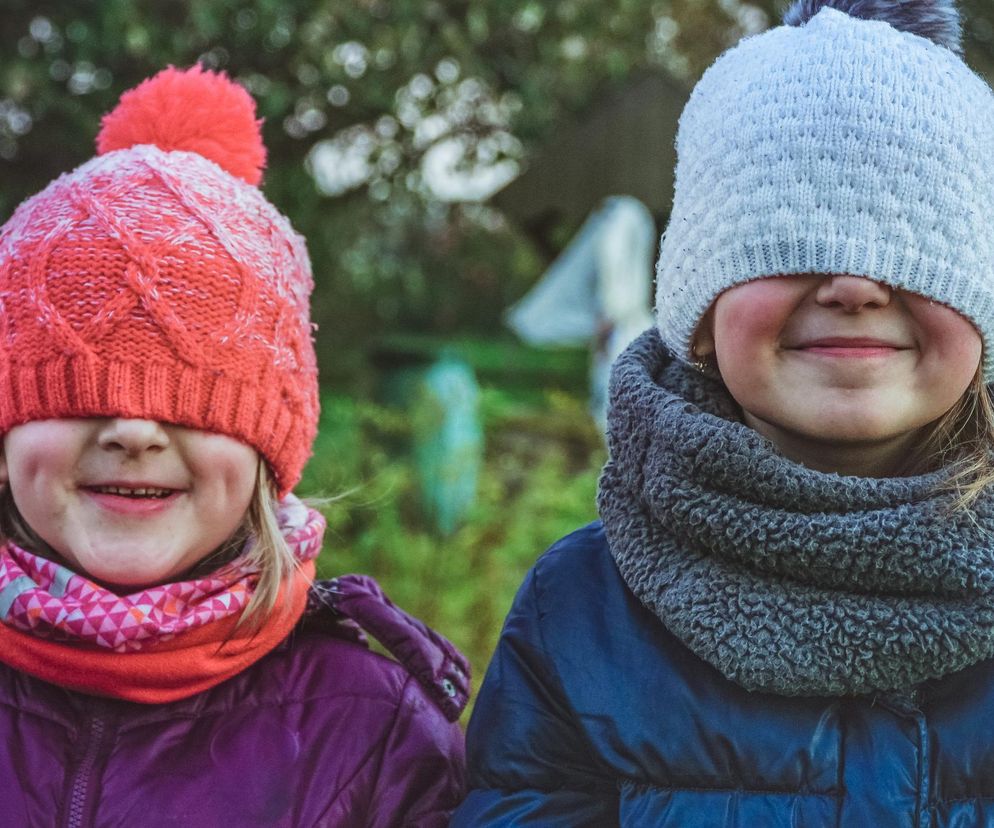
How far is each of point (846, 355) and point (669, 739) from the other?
569 millimetres

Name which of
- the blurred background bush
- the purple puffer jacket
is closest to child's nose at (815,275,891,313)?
the purple puffer jacket

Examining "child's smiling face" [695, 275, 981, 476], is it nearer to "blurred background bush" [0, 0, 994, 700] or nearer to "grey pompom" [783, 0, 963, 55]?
"grey pompom" [783, 0, 963, 55]

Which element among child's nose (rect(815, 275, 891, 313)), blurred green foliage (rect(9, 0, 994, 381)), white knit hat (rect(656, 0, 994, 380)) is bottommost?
child's nose (rect(815, 275, 891, 313))

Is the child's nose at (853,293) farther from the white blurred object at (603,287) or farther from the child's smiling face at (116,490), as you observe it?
the white blurred object at (603,287)

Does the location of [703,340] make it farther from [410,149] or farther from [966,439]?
[410,149]

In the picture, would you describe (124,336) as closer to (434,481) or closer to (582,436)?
(434,481)

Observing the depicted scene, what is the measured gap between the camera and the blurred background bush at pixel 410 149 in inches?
169

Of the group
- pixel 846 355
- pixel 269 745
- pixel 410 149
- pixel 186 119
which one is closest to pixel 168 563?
pixel 269 745

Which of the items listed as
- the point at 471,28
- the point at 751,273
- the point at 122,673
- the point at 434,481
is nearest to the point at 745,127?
the point at 751,273

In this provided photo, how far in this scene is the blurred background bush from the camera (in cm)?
429

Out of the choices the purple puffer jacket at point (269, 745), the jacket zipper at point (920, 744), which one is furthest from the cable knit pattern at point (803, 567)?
the purple puffer jacket at point (269, 745)

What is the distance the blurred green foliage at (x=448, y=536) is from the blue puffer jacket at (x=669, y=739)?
6.28ft

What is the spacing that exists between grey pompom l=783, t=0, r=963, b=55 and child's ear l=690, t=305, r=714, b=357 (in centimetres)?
51

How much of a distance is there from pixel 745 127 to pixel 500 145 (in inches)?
183
